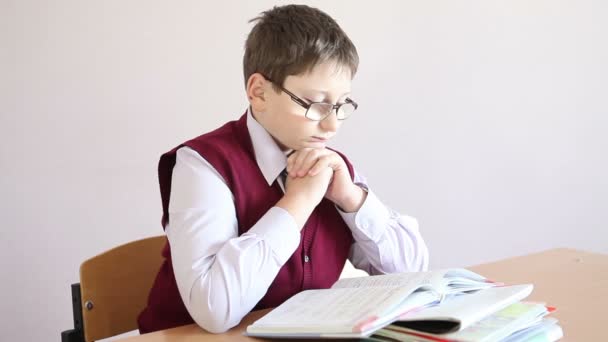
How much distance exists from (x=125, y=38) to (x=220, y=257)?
120 centimetres

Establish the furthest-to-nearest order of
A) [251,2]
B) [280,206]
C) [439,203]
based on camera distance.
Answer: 1. [439,203]
2. [251,2]
3. [280,206]

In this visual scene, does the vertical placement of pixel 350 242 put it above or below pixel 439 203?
above

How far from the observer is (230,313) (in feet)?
3.00

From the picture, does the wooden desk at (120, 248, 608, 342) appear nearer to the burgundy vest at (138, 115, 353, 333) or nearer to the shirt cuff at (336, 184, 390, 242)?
the burgundy vest at (138, 115, 353, 333)

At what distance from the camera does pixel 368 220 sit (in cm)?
119

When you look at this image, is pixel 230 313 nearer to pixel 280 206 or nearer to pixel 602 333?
pixel 280 206

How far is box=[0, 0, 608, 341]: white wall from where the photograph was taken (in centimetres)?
186

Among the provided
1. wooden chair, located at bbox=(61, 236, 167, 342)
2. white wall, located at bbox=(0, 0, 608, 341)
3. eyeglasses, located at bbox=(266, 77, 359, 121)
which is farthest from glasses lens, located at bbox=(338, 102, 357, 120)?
white wall, located at bbox=(0, 0, 608, 341)

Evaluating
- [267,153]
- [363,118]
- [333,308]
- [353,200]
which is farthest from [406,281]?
[363,118]

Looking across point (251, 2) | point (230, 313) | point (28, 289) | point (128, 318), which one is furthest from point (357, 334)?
point (251, 2)

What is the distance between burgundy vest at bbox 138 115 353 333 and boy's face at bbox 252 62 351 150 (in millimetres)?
93

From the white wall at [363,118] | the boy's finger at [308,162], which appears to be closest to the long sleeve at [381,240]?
the boy's finger at [308,162]

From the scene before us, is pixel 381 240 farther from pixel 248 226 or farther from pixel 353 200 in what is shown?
pixel 248 226

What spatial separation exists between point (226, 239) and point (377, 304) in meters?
0.33
